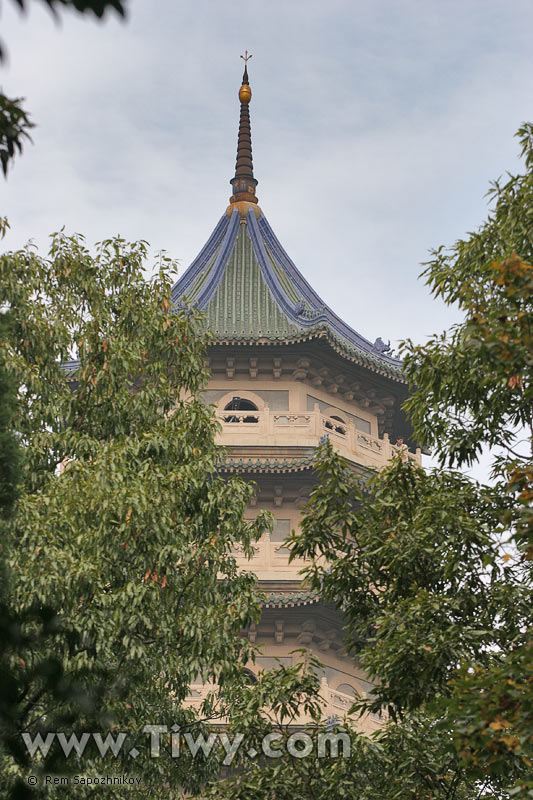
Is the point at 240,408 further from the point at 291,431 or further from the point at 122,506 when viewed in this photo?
the point at 122,506

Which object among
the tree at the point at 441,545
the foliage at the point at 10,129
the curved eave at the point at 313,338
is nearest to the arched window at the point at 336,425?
the curved eave at the point at 313,338

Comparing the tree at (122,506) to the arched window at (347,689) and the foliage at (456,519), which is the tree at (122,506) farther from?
the arched window at (347,689)

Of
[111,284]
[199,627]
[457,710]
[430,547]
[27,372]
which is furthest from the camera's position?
[111,284]

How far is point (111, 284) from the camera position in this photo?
43.9ft

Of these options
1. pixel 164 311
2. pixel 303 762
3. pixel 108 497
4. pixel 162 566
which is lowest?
pixel 303 762

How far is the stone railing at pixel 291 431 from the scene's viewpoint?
22.0 m

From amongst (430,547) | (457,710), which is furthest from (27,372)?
(457,710)

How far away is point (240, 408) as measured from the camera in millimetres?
23141

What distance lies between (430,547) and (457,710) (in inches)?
98.3

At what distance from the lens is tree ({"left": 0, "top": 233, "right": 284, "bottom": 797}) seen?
10.2 m

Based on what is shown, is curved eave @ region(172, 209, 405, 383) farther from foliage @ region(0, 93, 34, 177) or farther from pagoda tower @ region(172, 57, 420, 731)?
foliage @ region(0, 93, 34, 177)

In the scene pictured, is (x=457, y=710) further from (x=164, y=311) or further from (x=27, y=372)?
(x=164, y=311)

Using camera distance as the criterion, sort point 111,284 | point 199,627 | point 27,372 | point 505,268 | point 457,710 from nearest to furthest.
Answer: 1. point 457,710
2. point 505,268
3. point 199,627
4. point 27,372
5. point 111,284

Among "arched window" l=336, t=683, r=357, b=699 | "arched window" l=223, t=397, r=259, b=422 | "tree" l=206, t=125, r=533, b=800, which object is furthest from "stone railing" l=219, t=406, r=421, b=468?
"tree" l=206, t=125, r=533, b=800
